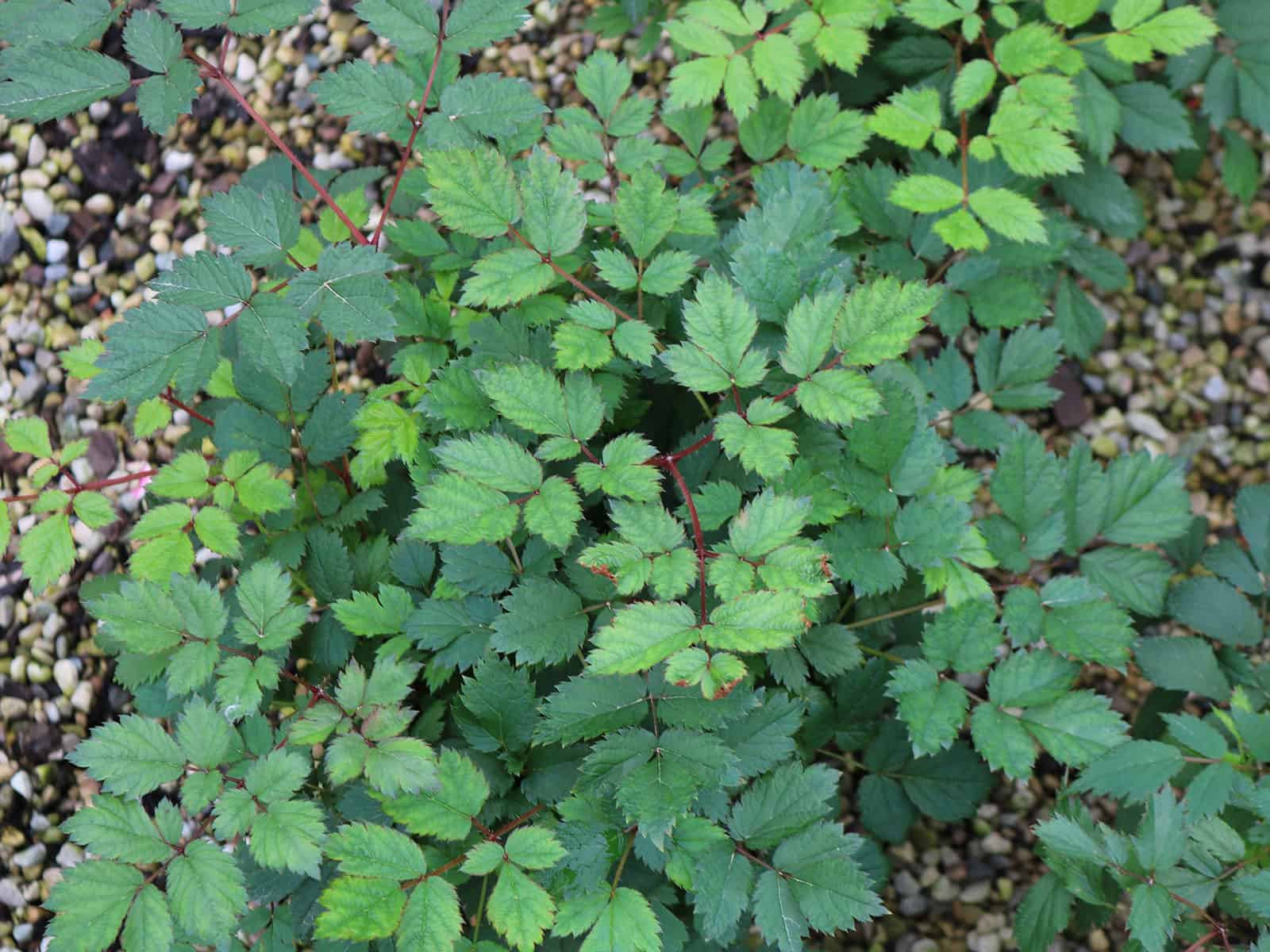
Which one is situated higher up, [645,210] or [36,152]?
[645,210]

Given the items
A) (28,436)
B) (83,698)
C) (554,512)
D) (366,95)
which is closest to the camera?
(554,512)

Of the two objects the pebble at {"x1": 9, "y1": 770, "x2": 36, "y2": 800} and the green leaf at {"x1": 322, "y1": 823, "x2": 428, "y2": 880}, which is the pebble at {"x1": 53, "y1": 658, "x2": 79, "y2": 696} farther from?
the green leaf at {"x1": 322, "y1": 823, "x2": 428, "y2": 880}

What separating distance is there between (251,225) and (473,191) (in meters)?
0.30

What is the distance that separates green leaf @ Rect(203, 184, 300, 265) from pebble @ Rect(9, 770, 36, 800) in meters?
1.44

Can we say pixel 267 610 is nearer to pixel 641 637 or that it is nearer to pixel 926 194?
pixel 641 637

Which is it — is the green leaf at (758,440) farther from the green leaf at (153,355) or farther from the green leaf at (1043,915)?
the green leaf at (1043,915)

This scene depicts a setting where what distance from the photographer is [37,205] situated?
2.61 m

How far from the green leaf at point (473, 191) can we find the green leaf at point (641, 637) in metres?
0.55

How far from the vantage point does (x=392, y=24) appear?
4.82ft

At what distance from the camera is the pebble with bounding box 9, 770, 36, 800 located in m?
2.17

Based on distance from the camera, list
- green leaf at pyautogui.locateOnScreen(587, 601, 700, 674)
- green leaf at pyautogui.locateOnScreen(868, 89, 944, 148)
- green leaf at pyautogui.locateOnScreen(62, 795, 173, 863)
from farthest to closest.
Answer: green leaf at pyautogui.locateOnScreen(868, 89, 944, 148), green leaf at pyautogui.locateOnScreen(62, 795, 173, 863), green leaf at pyautogui.locateOnScreen(587, 601, 700, 674)

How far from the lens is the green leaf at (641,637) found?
1.13 meters

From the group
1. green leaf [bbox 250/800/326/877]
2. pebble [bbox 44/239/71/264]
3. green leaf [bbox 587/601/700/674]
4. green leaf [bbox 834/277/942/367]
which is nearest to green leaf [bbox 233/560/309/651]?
green leaf [bbox 250/800/326/877]

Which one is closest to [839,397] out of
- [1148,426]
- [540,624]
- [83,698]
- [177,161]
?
[540,624]
